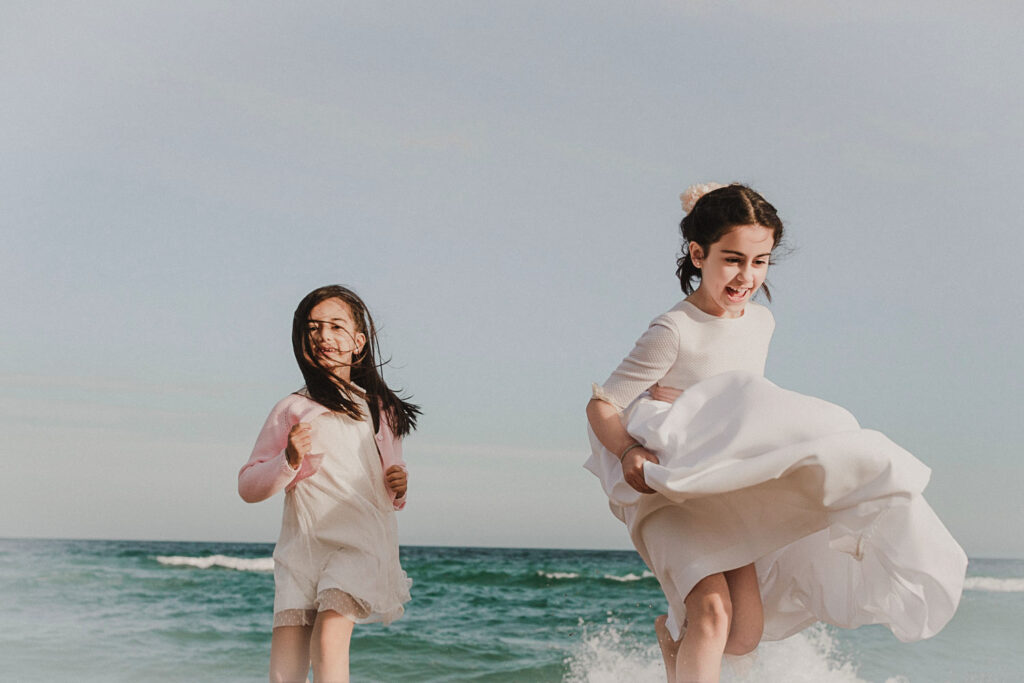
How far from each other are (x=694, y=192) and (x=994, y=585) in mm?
14172

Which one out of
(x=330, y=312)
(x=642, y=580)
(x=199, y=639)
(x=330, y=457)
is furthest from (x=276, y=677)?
(x=642, y=580)

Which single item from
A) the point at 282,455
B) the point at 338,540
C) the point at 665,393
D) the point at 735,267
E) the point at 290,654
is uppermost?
→ the point at 735,267

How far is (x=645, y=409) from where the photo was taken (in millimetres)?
3150

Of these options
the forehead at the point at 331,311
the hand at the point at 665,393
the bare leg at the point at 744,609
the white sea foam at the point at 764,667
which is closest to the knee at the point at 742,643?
the bare leg at the point at 744,609

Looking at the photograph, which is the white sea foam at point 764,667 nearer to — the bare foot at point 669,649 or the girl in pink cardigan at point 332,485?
the bare foot at point 669,649

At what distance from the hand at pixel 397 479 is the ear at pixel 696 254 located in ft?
3.86

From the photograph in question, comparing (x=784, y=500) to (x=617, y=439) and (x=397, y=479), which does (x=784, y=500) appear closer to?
(x=617, y=439)

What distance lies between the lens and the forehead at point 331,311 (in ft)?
11.5

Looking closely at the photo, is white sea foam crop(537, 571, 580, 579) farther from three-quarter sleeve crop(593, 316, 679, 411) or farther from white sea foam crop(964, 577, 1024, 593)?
three-quarter sleeve crop(593, 316, 679, 411)

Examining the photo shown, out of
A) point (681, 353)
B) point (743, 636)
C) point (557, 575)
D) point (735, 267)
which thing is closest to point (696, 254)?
point (735, 267)

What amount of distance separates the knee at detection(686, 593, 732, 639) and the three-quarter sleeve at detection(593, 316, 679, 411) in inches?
24.2

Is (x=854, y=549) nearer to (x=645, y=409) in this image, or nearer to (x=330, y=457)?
(x=645, y=409)

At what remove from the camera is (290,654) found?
326cm

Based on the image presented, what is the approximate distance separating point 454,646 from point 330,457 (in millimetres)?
7131
